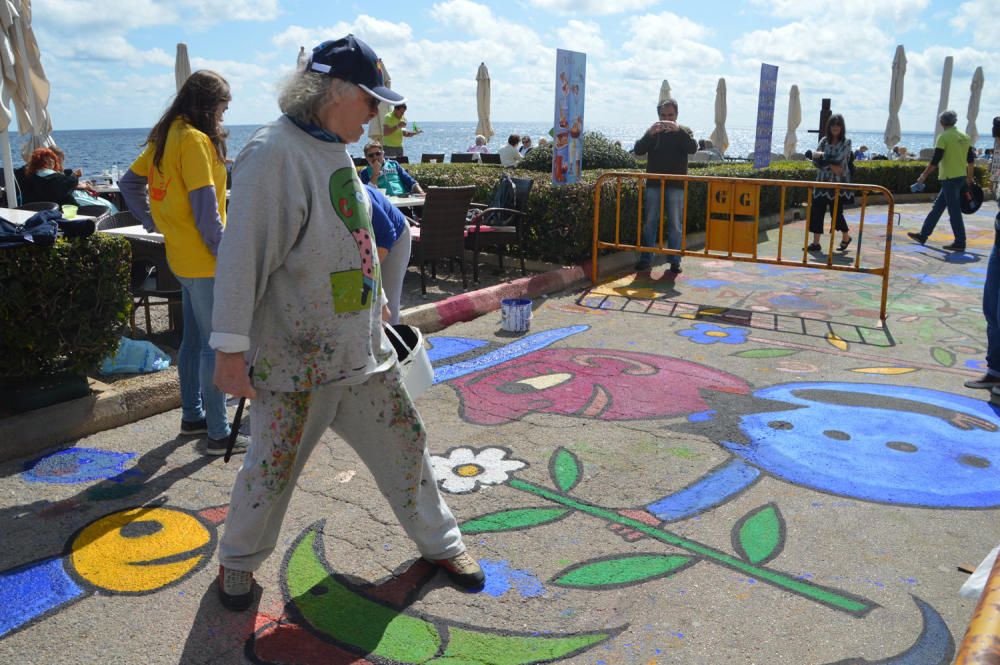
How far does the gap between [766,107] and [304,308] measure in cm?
1388

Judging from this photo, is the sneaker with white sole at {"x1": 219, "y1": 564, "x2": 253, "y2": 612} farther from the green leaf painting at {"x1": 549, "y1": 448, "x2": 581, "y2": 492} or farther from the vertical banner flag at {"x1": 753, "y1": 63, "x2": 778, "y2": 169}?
the vertical banner flag at {"x1": 753, "y1": 63, "x2": 778, "y2": 169}

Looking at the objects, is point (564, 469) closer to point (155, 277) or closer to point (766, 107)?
point (155, 277)

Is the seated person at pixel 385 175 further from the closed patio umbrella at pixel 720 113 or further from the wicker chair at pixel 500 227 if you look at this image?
the closed patio umbrella at pixel 720 113

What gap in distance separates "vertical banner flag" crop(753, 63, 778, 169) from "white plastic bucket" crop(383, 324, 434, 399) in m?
12.7

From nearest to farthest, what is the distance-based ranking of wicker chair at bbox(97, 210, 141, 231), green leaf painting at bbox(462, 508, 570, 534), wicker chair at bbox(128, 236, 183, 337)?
1. green leaf painting at bbox(462, 508, 570, 534)
2. wicker chair at bbox(128, 236, 183, 337)
3. wicker chair at bbox(97, 210, 141, 231)

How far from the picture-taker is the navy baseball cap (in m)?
2.70

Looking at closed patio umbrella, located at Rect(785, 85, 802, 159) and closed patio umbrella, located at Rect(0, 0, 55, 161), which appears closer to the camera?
closed patio umbrella, located at Rect(0, 0, 55, 161)

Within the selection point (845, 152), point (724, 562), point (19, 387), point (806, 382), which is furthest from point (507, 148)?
point (724, 562)

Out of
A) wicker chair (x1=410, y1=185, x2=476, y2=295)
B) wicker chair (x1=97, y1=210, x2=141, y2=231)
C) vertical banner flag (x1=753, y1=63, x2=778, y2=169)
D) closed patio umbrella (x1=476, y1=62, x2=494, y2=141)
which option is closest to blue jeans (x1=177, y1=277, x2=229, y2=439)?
wicker chair (x1=97, y1=210, x2=141, y2=231)

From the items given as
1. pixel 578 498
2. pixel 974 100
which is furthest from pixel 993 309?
pixel 974 100

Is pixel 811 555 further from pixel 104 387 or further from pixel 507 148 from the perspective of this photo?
pixel 507 148

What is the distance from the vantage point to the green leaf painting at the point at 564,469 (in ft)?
14.0

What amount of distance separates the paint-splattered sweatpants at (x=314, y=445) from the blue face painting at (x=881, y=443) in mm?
2130

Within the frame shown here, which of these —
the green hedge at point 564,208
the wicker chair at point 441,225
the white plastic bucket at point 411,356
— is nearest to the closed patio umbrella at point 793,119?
the green hedge at point 564,208
